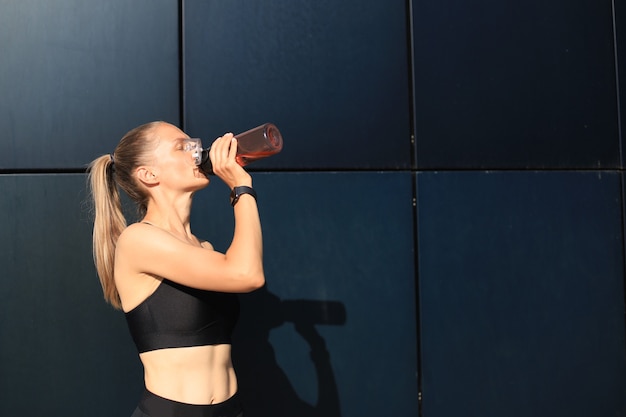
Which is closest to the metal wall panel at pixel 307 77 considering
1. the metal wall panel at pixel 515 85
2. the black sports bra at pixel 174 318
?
the metal wall panel at pixel 515 85

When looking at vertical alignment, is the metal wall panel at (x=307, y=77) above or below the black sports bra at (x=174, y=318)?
above

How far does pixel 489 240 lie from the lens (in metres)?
2.53

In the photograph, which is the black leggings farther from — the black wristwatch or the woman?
the black wristwatch

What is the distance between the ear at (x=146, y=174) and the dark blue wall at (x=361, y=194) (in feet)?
1.94

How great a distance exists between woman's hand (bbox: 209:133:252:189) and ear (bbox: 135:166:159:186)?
0.20 m

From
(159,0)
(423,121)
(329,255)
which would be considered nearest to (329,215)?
(329,255)

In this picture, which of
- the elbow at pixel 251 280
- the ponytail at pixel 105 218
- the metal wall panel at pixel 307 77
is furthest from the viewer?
the metal wall panel at pixel 307 77

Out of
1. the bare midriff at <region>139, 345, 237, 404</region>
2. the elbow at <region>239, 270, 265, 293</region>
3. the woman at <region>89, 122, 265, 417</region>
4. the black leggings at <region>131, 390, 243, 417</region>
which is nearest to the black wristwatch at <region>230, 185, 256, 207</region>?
the woman at <region>89, 122, 265, 417</region>

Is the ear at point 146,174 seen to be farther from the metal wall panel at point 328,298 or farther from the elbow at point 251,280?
the metal wall panel at point 328,298

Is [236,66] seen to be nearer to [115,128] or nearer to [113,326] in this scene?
[115,128]

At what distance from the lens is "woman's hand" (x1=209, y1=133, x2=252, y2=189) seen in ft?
5.16

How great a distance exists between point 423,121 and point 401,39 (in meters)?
0.33

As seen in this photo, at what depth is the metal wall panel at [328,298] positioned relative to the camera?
2.33 meters

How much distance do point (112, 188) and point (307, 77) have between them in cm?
94
